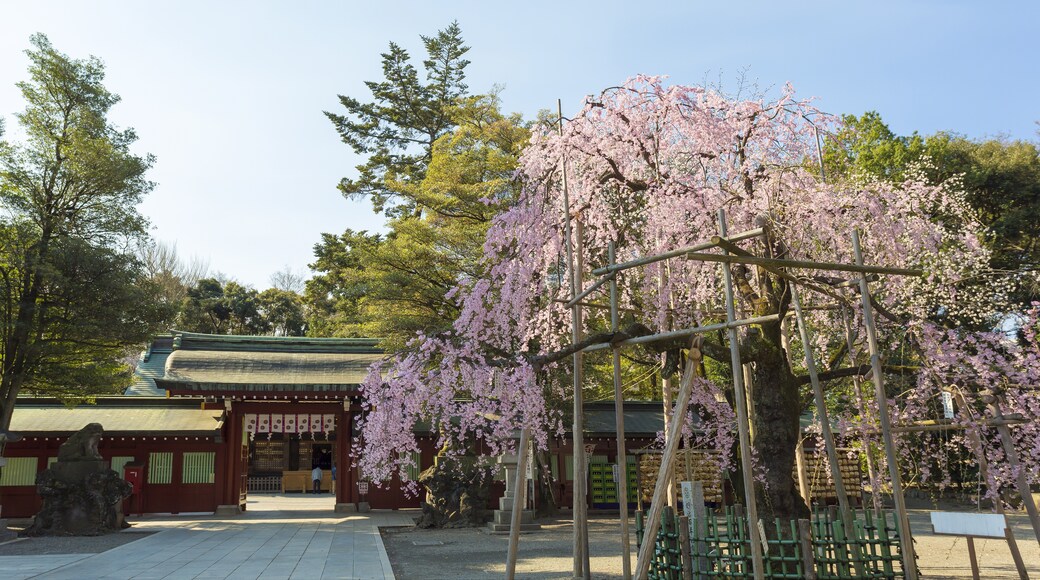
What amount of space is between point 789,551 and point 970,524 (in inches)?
91.3

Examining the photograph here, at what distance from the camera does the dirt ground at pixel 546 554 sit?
409 inches

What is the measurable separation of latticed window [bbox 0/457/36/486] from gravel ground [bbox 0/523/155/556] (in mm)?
4995

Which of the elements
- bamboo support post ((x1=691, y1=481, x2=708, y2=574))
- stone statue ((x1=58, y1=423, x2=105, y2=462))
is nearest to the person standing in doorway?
stone statue ((x1=58, y1=423, x2=105, y2=462))

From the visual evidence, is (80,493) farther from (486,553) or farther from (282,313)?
(282,313)

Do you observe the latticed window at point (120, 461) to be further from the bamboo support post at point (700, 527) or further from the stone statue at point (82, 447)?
the bamboo support post at point (700, 527)

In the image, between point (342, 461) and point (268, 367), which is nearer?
point (342, 461)

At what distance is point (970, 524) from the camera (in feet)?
25.3

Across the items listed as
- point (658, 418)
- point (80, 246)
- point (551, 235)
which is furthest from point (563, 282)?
point (658, 418)

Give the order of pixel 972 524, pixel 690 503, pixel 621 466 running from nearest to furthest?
1. pixel 621 466
2. pixel 690 503
3. pixel 972 524

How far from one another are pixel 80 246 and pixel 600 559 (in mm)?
14195

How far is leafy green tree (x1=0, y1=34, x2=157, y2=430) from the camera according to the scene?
1642 cm

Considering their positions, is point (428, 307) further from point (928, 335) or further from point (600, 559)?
point (928, 335)

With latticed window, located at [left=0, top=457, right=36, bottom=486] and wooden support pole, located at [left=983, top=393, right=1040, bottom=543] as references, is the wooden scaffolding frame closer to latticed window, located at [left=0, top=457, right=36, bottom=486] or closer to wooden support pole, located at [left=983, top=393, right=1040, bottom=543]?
wooden support pole, located at [left=983, top=393, right=1040, bottom=543]

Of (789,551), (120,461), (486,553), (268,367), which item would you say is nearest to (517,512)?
(789,551)
